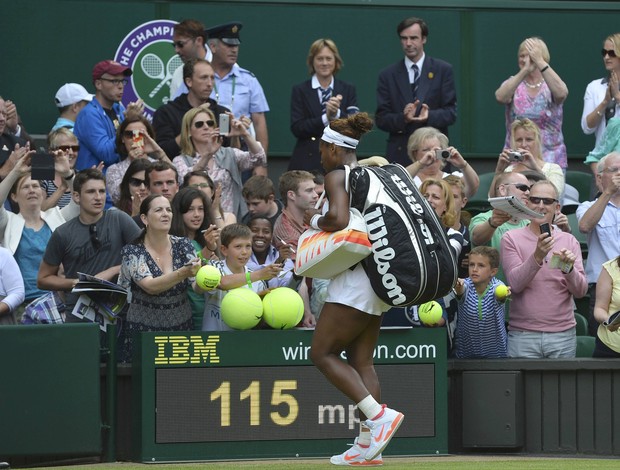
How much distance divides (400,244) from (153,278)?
213cm

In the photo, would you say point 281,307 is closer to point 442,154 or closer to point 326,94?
point 442,154

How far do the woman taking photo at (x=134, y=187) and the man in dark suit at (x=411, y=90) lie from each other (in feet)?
9.40

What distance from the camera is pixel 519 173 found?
11148 millimetres

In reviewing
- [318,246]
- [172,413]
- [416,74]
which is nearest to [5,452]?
[172,413]

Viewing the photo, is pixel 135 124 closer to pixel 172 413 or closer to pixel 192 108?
pixel 192 108

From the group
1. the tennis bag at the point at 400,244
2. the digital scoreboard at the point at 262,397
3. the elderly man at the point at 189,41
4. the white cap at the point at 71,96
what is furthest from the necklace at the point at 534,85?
the tennis bag at the point at 400,244

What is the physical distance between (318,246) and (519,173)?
140 inches

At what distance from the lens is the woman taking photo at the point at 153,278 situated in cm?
952

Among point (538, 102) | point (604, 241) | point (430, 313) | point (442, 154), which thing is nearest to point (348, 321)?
point (430, 313)

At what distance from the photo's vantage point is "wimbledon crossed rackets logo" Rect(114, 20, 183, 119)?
14.4 meters

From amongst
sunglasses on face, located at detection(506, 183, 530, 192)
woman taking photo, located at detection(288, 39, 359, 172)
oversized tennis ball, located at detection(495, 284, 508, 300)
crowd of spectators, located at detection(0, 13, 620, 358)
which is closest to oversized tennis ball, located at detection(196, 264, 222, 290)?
crowd of spectators, located at detection(0, 13, 620, 358)

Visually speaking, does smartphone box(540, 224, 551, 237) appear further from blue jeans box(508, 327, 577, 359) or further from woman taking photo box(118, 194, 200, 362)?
woman taking photo box(118, 194, 200, 362)

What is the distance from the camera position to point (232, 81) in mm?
13188

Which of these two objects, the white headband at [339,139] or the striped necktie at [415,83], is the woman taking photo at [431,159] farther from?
the white headband at [339,139]
